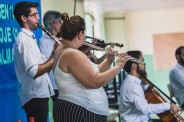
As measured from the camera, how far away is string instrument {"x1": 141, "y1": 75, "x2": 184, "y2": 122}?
2949 millimetres

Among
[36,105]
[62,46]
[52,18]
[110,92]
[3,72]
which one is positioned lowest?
[110,92]

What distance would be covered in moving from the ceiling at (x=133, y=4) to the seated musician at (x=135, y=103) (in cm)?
469

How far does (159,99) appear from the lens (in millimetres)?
3055

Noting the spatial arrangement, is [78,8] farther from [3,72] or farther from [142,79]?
[3,72]

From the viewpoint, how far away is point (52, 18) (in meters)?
2.82

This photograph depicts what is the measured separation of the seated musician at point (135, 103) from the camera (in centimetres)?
281

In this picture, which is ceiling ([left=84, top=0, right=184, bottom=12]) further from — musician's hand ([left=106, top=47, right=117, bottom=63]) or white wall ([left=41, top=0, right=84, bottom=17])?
musician's hand ([left=106, top=47, right=117, bottom=63])

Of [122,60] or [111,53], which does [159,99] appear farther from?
[122,60]

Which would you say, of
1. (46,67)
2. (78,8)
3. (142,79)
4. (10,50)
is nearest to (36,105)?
(46,67)

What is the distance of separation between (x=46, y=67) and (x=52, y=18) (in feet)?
2.11

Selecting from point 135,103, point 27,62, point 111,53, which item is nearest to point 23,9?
point 27,62

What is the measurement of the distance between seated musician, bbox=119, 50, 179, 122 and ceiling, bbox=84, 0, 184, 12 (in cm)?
469

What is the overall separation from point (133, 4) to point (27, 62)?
21.0 feet

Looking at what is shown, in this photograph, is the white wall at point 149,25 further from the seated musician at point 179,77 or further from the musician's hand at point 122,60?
the musician's hand at point 122,60
